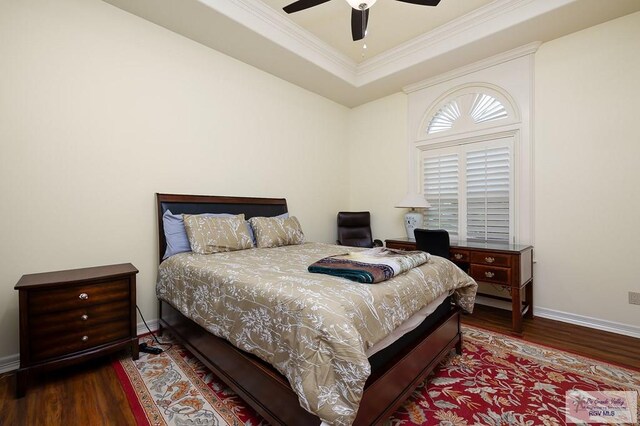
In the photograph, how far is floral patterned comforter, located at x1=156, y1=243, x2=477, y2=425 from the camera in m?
1.12

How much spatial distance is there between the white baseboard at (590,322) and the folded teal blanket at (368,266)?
2086 millimetres

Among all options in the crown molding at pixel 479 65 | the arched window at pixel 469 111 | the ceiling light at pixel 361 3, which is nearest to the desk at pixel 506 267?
the arched window at pixel 469 111

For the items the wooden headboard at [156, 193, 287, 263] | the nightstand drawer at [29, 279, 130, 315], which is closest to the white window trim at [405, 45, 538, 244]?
the wooden headboard at [156, 193, 287, 263]

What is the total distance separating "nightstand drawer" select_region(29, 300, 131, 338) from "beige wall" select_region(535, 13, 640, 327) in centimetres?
406

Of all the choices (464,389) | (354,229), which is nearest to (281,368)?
(464,389)

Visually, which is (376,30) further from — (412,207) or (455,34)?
(412,207)

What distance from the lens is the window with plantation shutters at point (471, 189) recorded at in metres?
3.34

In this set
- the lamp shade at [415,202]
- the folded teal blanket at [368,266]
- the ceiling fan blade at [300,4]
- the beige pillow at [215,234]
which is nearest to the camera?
the folded teal blanket at [368,266]

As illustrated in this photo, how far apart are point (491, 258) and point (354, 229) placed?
78.0 inches

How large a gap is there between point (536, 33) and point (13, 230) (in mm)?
4965

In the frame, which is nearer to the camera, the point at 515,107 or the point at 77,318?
the point at 77,318

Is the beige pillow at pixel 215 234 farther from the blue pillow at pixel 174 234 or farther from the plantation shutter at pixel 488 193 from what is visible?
the plantation shutter at pixel 488 193

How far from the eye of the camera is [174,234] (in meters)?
2.67

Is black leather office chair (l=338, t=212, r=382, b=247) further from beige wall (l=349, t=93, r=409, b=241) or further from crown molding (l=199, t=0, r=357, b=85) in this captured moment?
crown molding (l=199, t=0, r=357, b=85)
